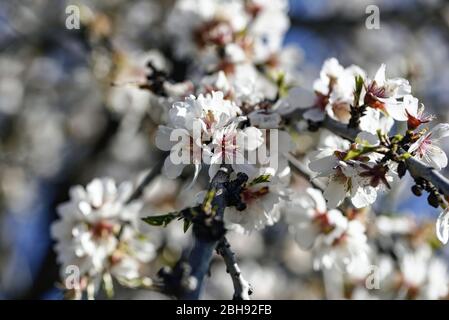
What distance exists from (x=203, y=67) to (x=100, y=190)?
79 centimetres

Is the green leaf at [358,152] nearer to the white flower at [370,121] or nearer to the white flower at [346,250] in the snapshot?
the white flower at [370,121]

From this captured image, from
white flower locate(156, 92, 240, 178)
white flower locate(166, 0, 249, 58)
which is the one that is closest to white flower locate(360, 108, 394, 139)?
white flower locate(156, 92, 240, 178)

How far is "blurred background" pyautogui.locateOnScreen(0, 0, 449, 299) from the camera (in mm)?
5031

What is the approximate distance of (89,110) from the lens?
20.1 ft

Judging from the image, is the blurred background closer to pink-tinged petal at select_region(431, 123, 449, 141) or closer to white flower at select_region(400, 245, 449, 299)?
white flower at select_region(400, 245, 449, 299)

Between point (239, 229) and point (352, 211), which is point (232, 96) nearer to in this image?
point (239, 229)

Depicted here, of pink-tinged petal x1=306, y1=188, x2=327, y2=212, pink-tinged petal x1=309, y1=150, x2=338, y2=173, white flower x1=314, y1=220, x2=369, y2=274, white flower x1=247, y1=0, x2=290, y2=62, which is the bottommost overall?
white flower x1=314, y1=220, x2=369, y2=274

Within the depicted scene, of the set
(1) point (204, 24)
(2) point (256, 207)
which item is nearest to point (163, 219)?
(2) point (256, 207)

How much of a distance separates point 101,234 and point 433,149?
4.24 feet

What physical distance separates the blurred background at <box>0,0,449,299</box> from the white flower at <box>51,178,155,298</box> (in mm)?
1990

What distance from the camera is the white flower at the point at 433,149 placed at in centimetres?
181

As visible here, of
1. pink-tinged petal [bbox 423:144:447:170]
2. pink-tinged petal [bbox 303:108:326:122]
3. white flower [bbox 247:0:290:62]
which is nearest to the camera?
pink-tinged petal [bbox 423:144:447:170]

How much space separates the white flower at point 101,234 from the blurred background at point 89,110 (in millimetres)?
1990

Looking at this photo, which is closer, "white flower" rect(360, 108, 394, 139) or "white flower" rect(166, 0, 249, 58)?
"white flower" rect(360, 108, 394, 139)
